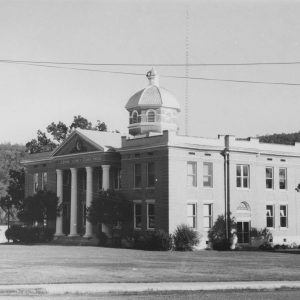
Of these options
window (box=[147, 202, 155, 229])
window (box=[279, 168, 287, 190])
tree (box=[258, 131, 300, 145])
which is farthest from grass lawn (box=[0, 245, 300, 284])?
tree (box=[258, 131, 300, 145])

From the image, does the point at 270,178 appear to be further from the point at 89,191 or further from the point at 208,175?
the point at 89,191

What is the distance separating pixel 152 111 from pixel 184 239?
1299 cm

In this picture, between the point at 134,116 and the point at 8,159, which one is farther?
the point at 8,159

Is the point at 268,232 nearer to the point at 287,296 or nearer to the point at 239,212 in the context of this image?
the point at 239,212

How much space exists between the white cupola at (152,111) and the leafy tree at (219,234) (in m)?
9.48

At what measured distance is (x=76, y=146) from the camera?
5431 cm

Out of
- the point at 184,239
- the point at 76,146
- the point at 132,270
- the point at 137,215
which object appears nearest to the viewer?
the point at 132,270

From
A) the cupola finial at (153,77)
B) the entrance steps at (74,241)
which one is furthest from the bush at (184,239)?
the cupola finial at (153,77)

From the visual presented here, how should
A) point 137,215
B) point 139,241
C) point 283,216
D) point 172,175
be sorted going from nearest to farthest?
point 139,241
point 172,175
point 137,215
point 283,216

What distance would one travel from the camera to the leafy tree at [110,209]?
48406 mm

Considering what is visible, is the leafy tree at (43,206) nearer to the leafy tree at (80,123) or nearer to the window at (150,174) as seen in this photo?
the window at (150,174)

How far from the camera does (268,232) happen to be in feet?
166

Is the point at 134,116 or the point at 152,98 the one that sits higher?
the point at 152,98

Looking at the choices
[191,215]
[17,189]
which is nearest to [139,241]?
[191,215]
